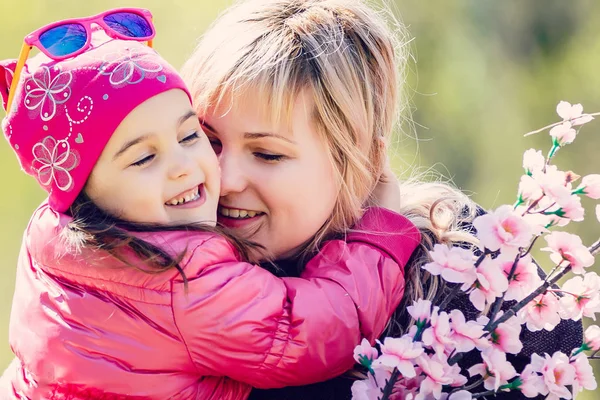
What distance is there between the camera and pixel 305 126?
209 centimetres

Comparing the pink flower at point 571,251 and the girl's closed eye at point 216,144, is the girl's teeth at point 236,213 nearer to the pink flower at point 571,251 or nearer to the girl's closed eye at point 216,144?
the girl's closed eye at point 216,144

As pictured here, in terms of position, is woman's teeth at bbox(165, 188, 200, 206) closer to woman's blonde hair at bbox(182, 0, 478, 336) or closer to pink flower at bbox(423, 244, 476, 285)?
woman's blonde hair at bbox(182, 0, 478, 336)

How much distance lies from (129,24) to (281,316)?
766 millimetres

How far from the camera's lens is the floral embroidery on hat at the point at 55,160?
1.76 metres

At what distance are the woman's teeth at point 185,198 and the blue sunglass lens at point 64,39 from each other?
0.39 metres

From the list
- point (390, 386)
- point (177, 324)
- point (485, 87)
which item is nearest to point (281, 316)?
point (177, 324)

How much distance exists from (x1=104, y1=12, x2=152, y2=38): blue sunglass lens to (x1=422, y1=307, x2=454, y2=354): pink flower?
953mm

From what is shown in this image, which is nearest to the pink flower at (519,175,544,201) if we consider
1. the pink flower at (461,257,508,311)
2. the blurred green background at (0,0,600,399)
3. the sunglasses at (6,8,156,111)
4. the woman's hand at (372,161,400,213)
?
the pink flower at (461,257,508,311)

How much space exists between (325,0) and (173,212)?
826 millimetres

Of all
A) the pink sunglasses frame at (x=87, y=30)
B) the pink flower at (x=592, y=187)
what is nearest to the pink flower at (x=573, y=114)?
the pink flower at (x=592, y=187)

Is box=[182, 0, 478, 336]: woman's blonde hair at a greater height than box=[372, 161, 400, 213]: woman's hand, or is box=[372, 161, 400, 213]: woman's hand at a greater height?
box=[182, 0, 478, 336]: woman's blonde hair

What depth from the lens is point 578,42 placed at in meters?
5.54

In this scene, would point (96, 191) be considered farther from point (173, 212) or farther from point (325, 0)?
point (325, 0)

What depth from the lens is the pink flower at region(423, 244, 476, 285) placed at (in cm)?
159
